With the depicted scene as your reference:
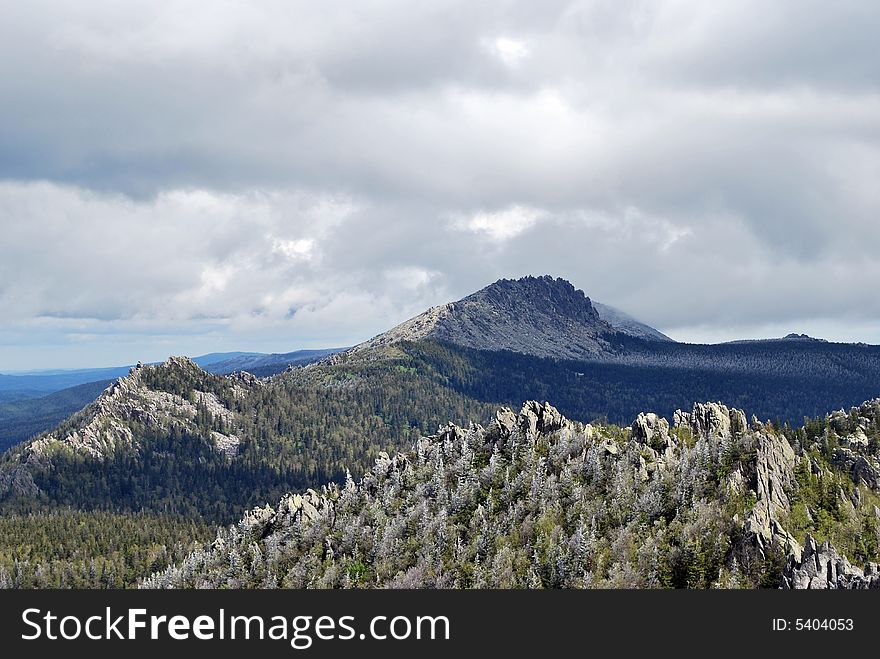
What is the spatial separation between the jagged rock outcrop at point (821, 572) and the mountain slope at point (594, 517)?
182 mm

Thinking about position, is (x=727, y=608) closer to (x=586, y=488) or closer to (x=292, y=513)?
(x=586, y=488)

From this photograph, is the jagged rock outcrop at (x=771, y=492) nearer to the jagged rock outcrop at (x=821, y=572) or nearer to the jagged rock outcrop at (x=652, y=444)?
the jagged rock outcrop at (x=821, y=572)

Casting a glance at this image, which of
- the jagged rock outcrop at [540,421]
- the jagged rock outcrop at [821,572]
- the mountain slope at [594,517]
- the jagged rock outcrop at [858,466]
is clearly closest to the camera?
the jagged rock outcrop at [821,572]

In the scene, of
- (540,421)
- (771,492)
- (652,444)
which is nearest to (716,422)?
(652,444)

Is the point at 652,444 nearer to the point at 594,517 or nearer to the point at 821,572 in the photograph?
the point at 594,517

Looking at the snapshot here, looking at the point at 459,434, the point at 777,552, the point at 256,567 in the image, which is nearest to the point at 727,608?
the point at 777,552

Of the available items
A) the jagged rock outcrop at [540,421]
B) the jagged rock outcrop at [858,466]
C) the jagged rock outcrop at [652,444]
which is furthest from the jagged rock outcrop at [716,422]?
the jagged rock outcrop at [540,421]

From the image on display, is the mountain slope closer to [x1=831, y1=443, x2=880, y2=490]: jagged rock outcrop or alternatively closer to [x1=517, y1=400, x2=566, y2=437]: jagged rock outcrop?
[x1=831, y1=443, x2=880, y2=490]: jagged rock outcrop

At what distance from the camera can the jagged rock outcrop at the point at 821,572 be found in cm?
8000

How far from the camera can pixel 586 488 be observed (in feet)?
383

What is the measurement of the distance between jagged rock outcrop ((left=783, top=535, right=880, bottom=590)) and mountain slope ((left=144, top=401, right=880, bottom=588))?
0.18m

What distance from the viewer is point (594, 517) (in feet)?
351

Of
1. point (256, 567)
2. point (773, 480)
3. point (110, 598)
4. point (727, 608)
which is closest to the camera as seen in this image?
point (110, 598)

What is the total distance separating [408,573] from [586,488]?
3585 cm
